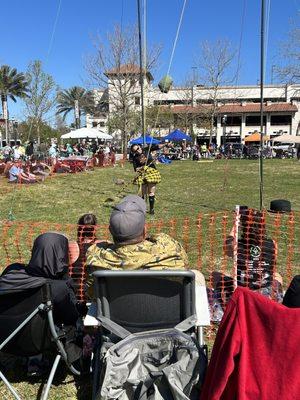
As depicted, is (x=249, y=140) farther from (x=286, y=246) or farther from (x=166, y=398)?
(x=166, y=398)

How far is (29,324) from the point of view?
109 inches

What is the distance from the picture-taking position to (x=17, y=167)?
15.6m

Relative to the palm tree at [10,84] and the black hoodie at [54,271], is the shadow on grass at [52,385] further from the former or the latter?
the palm tree at [10,84]

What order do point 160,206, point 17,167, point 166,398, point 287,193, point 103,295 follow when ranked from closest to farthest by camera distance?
point 166,398
point 103,295
point 160,206
point 287,193
point 17,167

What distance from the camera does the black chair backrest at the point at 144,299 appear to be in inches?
97.1

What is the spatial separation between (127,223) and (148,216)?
689cm

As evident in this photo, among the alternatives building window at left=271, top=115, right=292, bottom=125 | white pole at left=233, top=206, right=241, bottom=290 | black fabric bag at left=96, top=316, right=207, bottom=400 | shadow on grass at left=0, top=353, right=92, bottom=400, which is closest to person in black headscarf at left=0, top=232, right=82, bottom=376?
shadow on grass at left=0, top=353, right=92, bottom=400

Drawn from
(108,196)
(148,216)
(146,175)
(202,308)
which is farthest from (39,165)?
(202,308)

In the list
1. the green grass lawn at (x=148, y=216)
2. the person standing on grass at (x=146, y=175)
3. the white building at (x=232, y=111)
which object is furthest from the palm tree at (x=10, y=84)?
the person standing on grass at (x=146, y=175)

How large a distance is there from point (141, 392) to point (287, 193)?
1197 cm

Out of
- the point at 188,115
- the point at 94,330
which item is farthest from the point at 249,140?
the point at 94,330

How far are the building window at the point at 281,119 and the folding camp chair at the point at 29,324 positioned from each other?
69.5 m

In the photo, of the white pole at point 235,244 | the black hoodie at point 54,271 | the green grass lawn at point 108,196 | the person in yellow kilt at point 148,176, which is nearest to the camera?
the black hoodie at point 54,271

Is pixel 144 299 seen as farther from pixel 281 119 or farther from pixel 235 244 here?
pixel 281 119
